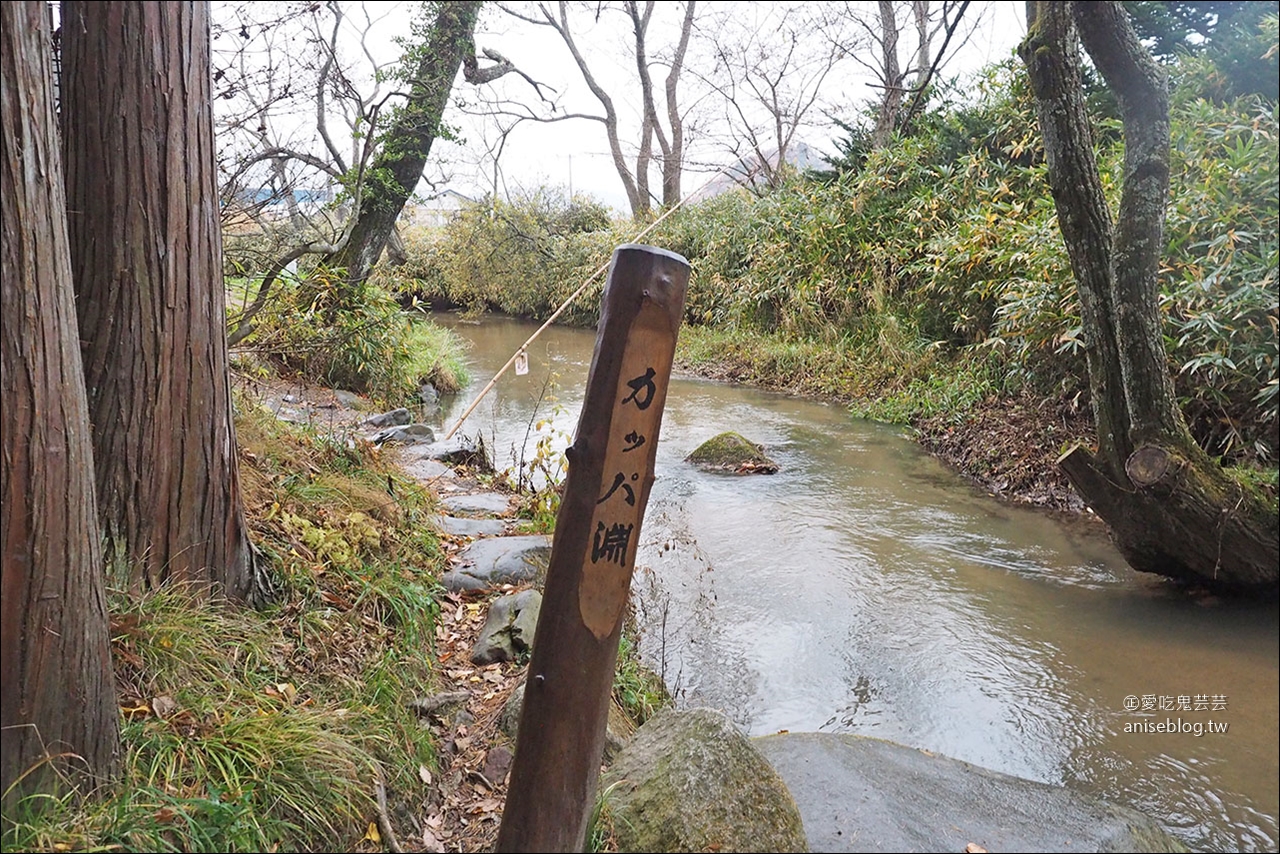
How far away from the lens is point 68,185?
2195mm

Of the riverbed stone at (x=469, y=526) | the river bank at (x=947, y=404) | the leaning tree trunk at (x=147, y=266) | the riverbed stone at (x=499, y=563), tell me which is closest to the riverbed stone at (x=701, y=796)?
the leaning tree trunk at (x=147, y=266)

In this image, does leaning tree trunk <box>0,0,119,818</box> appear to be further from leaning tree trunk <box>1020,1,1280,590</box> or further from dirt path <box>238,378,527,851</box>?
leaning tree trunk <box>1020,1,1280,590</box>

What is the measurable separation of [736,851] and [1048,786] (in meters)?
1.23

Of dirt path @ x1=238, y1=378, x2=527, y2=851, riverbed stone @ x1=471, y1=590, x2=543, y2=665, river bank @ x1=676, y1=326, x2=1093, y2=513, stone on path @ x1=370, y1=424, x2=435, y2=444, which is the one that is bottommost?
dirt path @ x1=238, y1=378, x2=527, y2=851

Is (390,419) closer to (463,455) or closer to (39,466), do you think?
(463,455)

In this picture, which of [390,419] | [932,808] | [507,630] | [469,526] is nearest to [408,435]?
[390,419]

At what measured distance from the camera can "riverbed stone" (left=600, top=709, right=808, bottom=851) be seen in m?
2.08

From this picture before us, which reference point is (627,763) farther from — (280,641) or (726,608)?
(726,608)

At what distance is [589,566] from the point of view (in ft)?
6.14

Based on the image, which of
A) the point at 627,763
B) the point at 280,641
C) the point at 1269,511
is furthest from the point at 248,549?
the point at 1269,511

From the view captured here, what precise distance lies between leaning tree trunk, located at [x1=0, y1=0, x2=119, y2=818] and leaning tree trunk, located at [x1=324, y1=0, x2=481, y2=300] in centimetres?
492

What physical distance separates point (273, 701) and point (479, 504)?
8.51ft

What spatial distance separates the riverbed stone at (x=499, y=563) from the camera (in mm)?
3701

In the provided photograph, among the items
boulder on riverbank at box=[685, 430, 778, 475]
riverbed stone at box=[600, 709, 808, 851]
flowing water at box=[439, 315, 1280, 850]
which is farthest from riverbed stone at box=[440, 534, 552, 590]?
boulder on riverbank at box=[685, 430, 778, 475]
